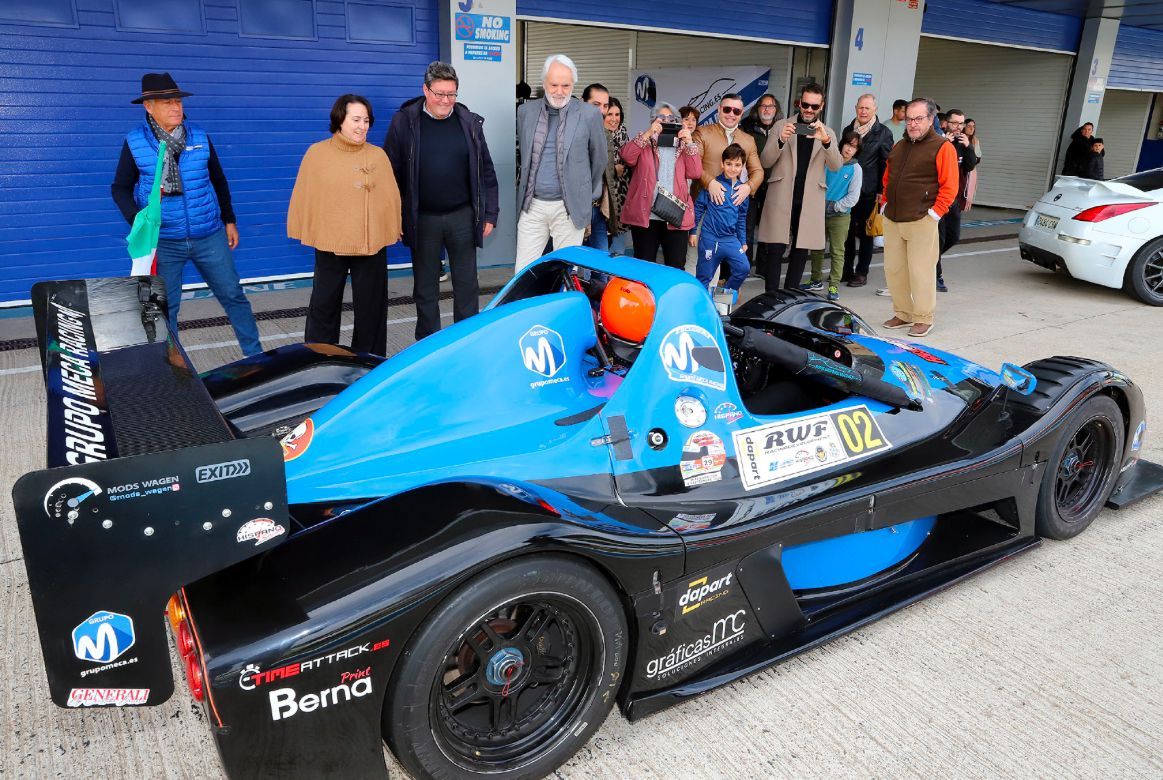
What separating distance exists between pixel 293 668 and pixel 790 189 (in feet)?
21.2

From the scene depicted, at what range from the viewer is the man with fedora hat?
464 centimetres

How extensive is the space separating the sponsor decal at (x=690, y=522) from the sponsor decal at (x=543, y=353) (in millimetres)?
572

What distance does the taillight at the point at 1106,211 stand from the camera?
321 inches

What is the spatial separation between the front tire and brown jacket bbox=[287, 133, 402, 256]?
346 centimetres

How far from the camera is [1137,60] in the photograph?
54.1 ft

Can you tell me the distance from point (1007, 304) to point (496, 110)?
5.51 metres

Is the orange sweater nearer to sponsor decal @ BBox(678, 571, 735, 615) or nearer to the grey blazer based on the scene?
the grey blazer

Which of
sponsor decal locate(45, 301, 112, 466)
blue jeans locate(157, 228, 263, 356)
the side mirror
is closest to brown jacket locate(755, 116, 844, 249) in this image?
the side mirror

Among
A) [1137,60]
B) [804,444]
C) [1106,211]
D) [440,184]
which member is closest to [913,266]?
[1106,211]

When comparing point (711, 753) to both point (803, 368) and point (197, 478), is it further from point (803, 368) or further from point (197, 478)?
point (197, 478)

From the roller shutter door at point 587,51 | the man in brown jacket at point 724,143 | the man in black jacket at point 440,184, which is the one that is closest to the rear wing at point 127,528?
the man in black jacket at point 440,184

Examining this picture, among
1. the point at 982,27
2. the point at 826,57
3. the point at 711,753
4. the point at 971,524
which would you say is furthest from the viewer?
the point at 982,27

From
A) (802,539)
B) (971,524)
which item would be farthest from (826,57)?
(802,539)

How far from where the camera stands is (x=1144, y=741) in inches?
96.0
